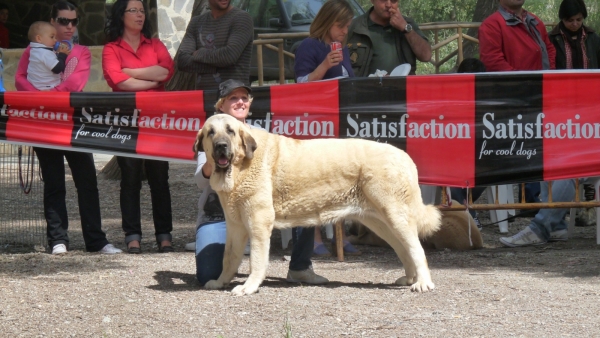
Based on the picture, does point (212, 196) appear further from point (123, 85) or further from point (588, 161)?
point (588, 161)

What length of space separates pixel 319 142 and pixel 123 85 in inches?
99.3

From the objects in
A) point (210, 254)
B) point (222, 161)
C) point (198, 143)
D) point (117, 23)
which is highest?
point (117, 23)

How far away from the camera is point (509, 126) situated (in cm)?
808

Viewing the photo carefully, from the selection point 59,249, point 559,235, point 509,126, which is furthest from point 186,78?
point 559,235

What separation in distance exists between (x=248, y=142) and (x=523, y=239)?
3.56m

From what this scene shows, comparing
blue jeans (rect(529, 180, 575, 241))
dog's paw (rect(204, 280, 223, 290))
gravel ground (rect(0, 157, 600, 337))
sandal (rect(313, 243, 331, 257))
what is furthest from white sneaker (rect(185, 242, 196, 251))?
blue jeans (rect(529, 180, 575, 241))

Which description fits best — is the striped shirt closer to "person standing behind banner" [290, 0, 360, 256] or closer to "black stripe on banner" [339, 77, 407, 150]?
"person standing behind banner" [290, 0, 360, 256]

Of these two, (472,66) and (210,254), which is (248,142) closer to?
(210,254)

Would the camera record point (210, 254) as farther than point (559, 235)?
No

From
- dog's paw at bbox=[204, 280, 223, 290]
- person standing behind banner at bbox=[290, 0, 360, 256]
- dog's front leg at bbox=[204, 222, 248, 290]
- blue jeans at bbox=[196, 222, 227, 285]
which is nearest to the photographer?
dog's front leg at bbox=[204, 222, 248, 290]

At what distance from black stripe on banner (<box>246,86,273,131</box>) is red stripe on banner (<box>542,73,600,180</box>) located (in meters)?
2.45

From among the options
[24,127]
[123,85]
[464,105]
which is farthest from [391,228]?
[24,127]

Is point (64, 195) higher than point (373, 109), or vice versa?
point (373, 109)

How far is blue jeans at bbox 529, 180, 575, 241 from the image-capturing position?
8.49 m
